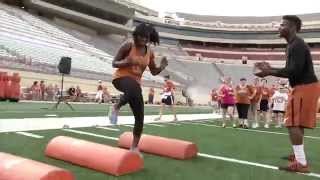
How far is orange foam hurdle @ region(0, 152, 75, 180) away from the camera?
358 cm

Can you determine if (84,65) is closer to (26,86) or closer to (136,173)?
(26,86)

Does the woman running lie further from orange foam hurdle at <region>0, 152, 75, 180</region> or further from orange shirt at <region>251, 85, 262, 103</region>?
orange shirt at <region>251, 85, 262, 103</region>

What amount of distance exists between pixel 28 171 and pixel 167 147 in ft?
8.58

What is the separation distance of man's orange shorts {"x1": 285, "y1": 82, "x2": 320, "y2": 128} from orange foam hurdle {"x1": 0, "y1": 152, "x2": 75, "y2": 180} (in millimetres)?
2919

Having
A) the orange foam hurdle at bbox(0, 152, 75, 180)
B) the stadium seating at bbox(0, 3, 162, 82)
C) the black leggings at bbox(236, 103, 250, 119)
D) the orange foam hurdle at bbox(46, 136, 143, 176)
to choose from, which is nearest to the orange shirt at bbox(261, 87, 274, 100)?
the black leggings at bbox(236, 103, 250, 119)

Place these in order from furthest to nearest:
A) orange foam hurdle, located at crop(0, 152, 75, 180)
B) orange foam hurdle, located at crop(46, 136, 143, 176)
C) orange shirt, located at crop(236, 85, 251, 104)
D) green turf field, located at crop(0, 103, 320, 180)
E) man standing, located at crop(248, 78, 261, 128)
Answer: man standing, located at crop(248, 78, 261, 128)
orange shirt, located at crop(236, 85, 251, 104)
green turf field, located at crop(0, 103, 320, 180)
orange foam hurdle, located at crop(46, 136, 143, 176)
orange foam hurdle, located at crop(0, 152, 75, 180)

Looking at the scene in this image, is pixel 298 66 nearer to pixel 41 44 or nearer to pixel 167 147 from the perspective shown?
pixel 167 147

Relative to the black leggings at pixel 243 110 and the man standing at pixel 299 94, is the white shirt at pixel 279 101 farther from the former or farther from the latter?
the man standing at pixel 299 94

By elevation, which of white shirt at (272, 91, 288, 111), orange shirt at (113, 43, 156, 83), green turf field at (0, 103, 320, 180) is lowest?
green turf field at (0, 103, 320, 180)

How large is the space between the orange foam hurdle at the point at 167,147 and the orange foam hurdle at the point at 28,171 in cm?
229

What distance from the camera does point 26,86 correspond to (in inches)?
1078

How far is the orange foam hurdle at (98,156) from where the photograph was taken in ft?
15.2

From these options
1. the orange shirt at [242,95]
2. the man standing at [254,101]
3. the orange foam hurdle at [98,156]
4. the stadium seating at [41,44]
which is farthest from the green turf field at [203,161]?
the stadium seating at [41,44]

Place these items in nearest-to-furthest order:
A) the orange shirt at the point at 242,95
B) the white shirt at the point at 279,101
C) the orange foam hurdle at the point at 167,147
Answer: the orange foam hurdle at the point at 167,147 → the orange shirt at the point at 242,95 → the white shirt at the point at 279,101
